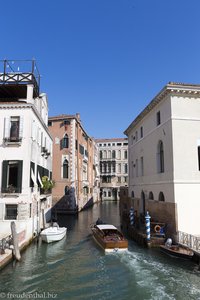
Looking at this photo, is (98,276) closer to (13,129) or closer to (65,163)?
(13,129)

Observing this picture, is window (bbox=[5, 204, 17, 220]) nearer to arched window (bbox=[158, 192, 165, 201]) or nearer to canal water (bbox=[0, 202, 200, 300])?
canal water (bbox=[0, 202, 200, 300])

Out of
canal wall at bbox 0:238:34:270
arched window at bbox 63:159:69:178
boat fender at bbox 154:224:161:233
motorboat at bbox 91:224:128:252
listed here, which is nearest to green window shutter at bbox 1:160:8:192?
canal wall at bbox 0:238:34:270

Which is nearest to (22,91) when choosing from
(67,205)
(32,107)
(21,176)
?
(32,107)

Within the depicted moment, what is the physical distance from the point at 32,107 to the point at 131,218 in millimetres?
11430

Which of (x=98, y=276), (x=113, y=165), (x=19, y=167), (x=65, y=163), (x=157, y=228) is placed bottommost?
(x=98, y=276)

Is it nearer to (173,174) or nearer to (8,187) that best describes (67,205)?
(8,187)

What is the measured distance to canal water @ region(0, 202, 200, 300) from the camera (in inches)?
359

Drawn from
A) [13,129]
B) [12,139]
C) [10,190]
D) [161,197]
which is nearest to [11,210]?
[10,190]

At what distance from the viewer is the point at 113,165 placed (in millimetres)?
63781

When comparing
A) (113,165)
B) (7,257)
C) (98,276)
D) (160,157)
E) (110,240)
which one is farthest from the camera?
(113,165)

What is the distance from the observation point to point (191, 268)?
11.5m

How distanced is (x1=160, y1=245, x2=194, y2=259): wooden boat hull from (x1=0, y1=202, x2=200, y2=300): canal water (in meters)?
0.26

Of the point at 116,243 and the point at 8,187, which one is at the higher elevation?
the point at 8,187

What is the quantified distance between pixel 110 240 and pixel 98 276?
3.76 metres
